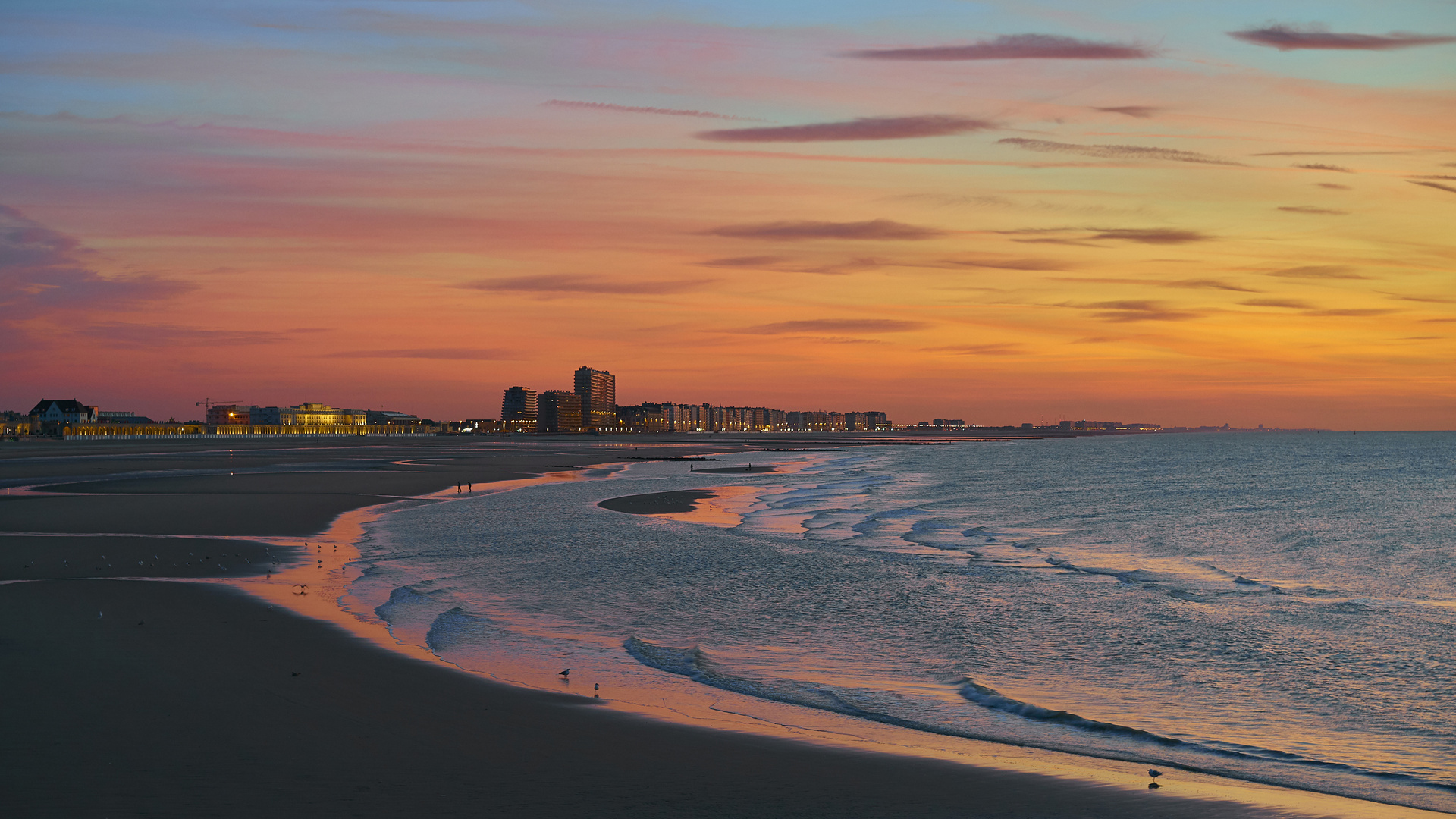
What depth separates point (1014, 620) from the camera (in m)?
20.8

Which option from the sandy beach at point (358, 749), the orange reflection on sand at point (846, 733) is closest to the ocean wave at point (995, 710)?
the orange reflection on sand at point (846, 733)

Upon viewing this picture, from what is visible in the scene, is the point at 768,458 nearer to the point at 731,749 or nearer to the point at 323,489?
the point at 323,489

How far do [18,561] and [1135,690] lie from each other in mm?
26306

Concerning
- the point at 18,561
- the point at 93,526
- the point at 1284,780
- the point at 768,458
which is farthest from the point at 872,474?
the point at 1284,780

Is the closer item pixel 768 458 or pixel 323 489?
pixel 323 489

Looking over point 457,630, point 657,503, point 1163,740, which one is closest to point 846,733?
point 1163,740

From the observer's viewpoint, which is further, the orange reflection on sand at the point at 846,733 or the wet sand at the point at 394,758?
the orange reflection on sand at the point at 846,733

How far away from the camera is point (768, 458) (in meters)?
132

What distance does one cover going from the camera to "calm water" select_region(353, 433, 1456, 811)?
43.1 ft

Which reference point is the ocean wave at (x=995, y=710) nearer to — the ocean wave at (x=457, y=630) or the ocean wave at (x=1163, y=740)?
the ocean wave at (x=1163, y=740)

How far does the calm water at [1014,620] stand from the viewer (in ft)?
43.1

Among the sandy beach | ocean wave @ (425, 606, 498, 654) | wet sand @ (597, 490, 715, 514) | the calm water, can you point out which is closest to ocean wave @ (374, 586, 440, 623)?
the calm water

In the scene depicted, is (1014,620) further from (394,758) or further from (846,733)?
(394,758)

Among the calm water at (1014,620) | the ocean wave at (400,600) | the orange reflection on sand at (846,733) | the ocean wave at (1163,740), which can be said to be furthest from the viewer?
the ocean wave at (400,600)
